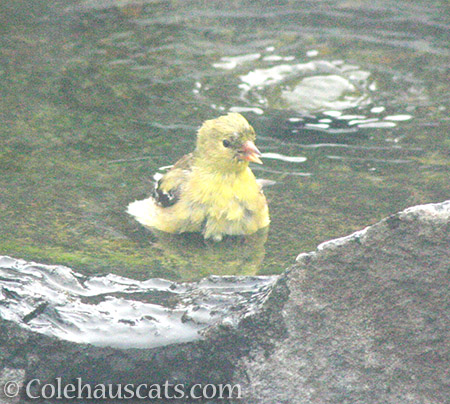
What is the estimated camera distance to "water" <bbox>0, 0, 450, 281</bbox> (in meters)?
5.63

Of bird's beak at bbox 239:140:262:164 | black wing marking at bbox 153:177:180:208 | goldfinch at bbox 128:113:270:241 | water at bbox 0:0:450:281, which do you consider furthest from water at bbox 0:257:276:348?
bird's beak at bbox 239:140:262:164

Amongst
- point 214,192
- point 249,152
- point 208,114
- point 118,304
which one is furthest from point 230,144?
point 118,304

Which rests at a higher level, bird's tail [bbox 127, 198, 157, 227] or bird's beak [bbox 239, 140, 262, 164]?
bird's beak [bbox 239, 140, 262, 164]

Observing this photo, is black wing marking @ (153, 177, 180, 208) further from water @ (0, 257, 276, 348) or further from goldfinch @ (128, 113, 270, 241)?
water @ (0, 257, 276, 348)

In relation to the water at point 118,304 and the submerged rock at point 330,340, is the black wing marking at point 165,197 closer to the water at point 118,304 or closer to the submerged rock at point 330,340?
the water at point 118,304

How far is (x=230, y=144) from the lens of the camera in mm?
6211

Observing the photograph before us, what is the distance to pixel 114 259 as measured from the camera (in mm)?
5176

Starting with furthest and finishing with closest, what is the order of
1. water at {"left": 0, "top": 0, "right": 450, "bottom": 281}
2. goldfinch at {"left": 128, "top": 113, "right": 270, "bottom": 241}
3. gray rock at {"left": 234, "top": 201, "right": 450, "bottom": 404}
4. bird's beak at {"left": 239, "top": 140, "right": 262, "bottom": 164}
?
bird's beak at {"left": 239, "top": 140, "right": 262, "bottom": 164} → goldfinch at {"left": 128, "top": 113, "right": 270, "bottom": 241} → water at {"left": 0, "top": 0, "right": 450, "bottom": 281} → gray rock at {"left": 234, "top": 201, "right": 450, "bottom": 404}

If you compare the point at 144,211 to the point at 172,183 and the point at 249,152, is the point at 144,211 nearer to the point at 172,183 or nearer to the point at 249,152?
the point at 172,183

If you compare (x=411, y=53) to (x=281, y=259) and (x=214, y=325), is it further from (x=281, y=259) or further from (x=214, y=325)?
(x=214, y=325)

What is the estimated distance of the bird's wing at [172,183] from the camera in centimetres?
615

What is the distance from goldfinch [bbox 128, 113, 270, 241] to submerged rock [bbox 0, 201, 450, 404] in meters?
1.64

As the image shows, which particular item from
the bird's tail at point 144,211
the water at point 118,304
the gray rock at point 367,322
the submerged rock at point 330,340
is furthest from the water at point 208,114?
the gray rock at point 367,322

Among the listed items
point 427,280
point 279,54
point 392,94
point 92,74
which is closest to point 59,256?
point 427,280
